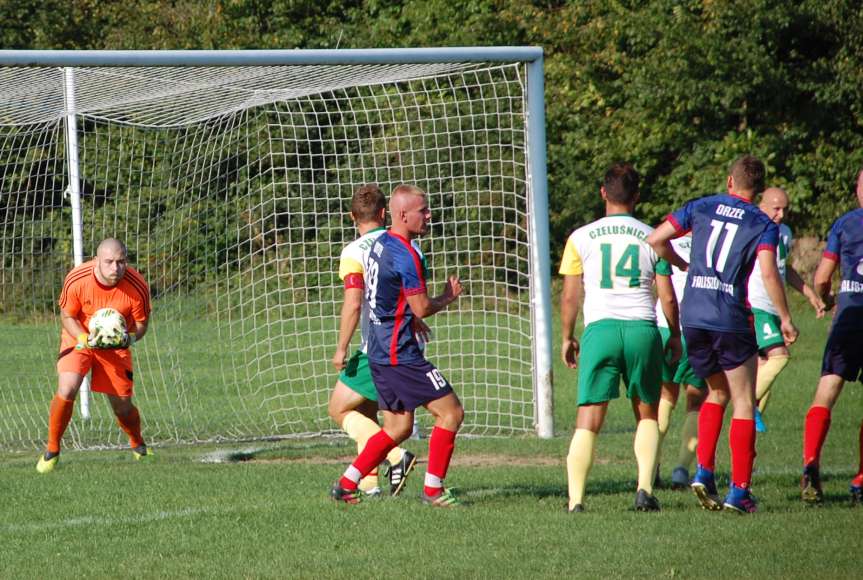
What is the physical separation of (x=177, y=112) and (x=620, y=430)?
5019 millimetres

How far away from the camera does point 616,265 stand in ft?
22.3

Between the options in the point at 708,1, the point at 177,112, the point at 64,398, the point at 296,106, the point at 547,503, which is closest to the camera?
the point at 547,503

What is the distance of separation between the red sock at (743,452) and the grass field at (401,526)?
0.22 meters

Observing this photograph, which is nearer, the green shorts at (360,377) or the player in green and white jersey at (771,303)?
the green shorts at (360,377)

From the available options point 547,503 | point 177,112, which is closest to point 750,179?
point 547,503

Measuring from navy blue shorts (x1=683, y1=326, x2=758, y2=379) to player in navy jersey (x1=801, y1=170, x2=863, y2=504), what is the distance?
0.80m

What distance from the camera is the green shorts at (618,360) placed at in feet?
22.2

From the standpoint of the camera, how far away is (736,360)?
22.4ft

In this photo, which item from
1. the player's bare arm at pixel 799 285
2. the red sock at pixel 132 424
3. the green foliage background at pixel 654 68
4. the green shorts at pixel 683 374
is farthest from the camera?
the green foliage background at pixel 654 68

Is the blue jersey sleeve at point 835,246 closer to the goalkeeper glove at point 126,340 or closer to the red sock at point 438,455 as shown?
the red sock at point 438,455

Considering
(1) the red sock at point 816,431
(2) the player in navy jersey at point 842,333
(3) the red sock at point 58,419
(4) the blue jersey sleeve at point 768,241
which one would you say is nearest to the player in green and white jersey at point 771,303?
(2) the player in navy jersey at point 842,333

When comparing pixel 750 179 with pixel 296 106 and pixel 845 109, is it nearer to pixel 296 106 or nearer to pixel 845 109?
pixel 296 106

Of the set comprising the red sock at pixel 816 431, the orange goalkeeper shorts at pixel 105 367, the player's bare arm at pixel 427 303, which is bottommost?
the red sock at pixel 816 431

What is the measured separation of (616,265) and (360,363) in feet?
6.03
